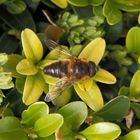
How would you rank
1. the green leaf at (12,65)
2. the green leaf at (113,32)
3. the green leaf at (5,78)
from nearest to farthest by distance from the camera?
the green leaf at (5,78) < the green leaf at (12,65) < the green leaf at (113,32)

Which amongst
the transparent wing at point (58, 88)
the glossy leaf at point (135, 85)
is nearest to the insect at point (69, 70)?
the transparent wing at point (58, 88)

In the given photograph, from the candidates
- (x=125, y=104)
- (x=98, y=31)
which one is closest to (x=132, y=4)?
(x=98, y=31)

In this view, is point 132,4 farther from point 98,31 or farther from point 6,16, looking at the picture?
point 6,16

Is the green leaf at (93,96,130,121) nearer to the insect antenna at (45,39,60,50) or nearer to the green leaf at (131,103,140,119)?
the green leaf at (131,103,140,119)

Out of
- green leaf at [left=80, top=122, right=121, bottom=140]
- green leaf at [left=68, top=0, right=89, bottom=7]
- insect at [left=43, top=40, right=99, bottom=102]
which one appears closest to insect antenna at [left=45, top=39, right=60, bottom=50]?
insect at [left=43, top=40, right=99, bottom=102]

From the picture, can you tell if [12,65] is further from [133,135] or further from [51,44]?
[133,135]

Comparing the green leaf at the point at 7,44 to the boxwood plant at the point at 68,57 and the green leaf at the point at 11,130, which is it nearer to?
the boxwood plant at the point at 68,57
